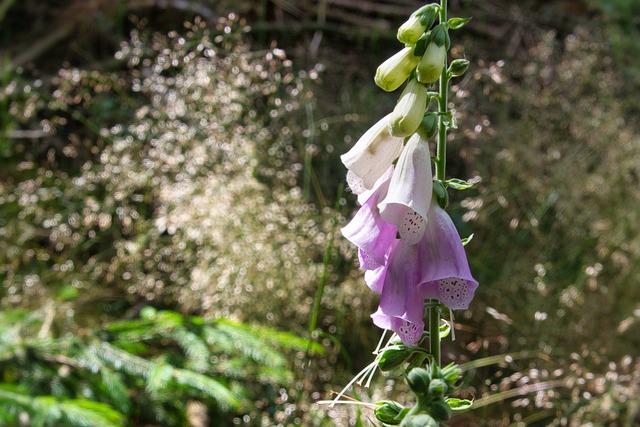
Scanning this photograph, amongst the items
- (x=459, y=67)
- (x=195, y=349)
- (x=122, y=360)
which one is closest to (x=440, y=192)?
(x=459, y=67)

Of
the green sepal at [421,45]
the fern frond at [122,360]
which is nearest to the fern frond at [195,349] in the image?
the fern frond at [122,360]

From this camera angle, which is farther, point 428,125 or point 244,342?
point 244,342

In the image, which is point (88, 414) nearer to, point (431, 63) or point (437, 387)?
point (437, 387)

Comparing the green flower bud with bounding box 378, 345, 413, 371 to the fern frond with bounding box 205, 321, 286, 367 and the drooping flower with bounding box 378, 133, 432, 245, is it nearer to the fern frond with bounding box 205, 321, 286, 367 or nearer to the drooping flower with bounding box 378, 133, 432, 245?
the drooping flower with bounding box 378, 133, 432, 245

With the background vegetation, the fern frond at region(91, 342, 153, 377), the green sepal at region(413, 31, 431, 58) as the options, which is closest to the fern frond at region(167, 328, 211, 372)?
the background vegetation

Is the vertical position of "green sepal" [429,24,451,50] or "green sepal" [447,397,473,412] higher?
"green sepal" [429,24,451,50]
